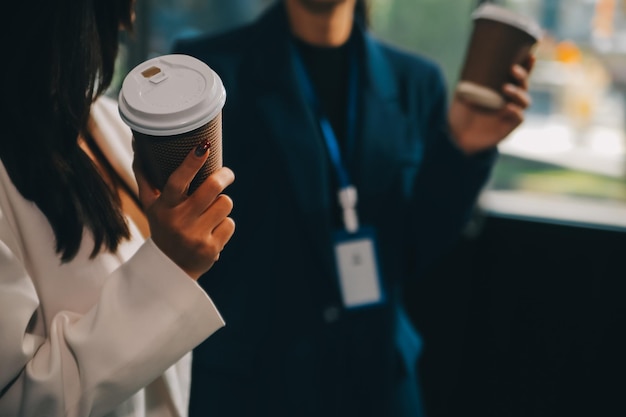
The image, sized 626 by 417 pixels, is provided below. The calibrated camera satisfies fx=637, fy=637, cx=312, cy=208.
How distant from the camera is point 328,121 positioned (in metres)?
1.65

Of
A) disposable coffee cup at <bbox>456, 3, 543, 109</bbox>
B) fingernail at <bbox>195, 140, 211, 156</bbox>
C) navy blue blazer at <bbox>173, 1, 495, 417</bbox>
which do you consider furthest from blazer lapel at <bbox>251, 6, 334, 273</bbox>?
fingernail at <bbox>195, 140, 211, 156</bbox>

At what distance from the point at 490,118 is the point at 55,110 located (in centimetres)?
98

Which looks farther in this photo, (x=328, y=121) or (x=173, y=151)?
(x=328, y=121)

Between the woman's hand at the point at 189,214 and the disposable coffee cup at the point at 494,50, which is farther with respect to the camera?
the disposable coffee cup at the point at 494,50

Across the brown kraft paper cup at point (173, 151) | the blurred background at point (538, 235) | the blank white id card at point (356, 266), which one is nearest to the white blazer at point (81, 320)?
the brown kraft paper cup at point (173, 151)

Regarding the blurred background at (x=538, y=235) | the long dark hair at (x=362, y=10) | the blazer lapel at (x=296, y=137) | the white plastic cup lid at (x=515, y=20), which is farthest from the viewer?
the blurred background at (x=538, y=235)

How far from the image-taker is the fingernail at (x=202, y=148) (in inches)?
31.3

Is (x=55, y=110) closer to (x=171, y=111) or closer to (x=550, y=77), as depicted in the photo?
(x=171, y=111)

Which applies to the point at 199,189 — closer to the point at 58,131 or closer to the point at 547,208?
the point at 58,131

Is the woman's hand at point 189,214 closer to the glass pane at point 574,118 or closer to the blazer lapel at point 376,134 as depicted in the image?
the blazer lapel at point 376,134

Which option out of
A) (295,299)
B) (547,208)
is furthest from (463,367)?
(295,299)

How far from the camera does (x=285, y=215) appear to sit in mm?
1550

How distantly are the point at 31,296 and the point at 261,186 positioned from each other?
754 mm

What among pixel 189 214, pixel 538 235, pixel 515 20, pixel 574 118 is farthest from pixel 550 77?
pixel 189 214
